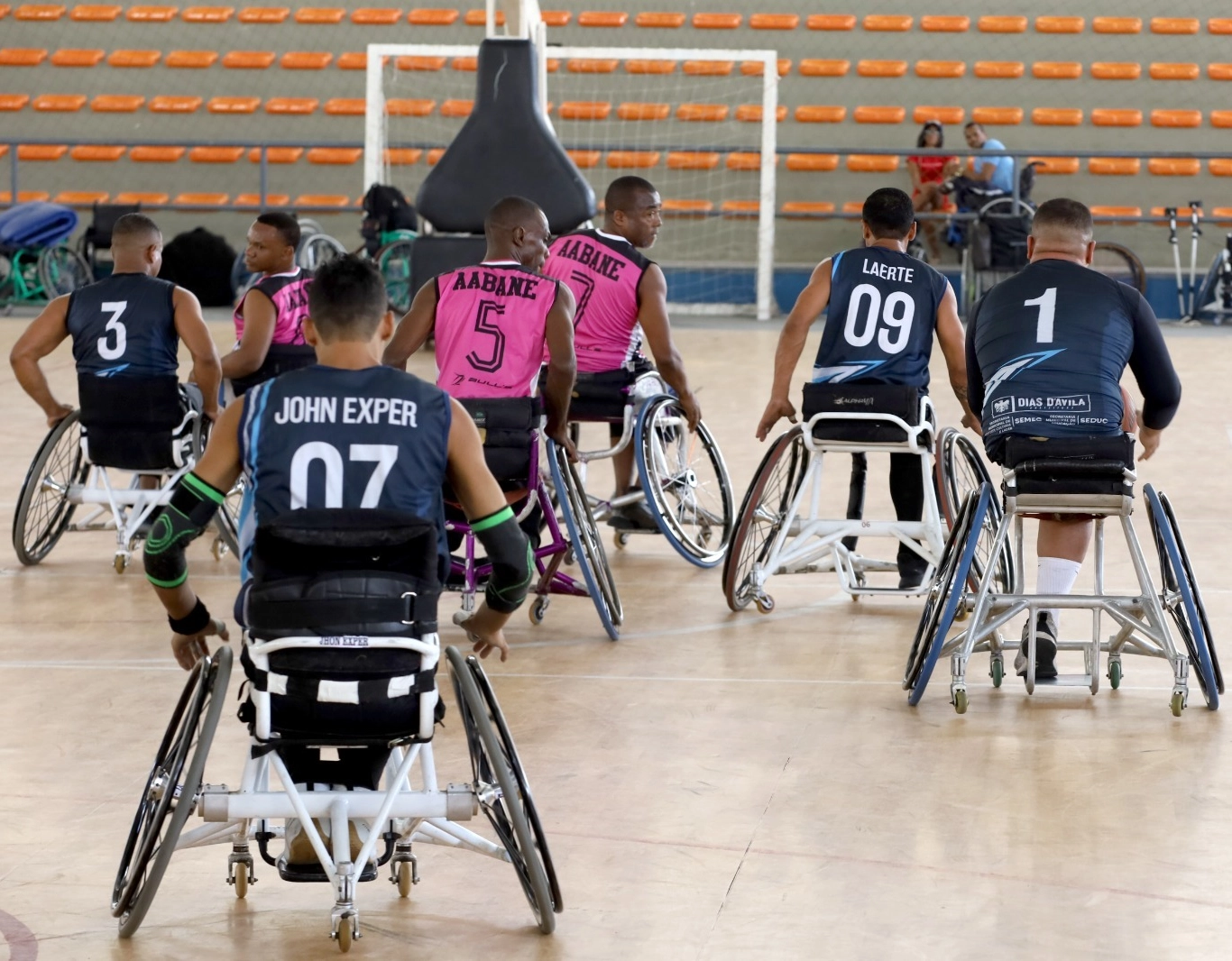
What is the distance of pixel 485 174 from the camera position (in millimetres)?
10812

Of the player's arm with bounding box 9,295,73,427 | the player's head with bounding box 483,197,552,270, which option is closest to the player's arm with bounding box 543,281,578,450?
the player's head with bounding box 483,197,552,270

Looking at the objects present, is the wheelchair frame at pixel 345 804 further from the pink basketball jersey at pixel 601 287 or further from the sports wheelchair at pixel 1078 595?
the pink basketball jersey at pixel 601 287

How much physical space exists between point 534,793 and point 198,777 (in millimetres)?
1321

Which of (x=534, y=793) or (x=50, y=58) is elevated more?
(x=50, y=58)

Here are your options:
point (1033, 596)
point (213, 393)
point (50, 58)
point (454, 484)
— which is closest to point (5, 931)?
point (454, 484)

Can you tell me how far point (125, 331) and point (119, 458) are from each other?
49 cm

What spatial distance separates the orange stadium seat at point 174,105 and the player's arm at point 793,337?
13.5 meters

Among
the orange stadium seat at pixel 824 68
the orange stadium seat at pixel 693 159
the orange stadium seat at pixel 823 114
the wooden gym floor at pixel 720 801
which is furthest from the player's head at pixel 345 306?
the orange stadium seat at pixel 824 68

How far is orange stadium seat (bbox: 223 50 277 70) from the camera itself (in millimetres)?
18453

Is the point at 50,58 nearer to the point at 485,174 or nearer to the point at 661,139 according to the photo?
the point at 661,139

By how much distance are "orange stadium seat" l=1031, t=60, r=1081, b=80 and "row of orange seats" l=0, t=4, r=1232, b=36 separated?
1.65 feet

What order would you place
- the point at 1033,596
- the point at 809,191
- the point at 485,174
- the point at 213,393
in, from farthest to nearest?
the point at 809,191
the point at 485,174
the point at 213,393
the point at 1033,596

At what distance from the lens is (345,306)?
333 cm

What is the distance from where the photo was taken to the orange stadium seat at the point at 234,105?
59.5 ft
